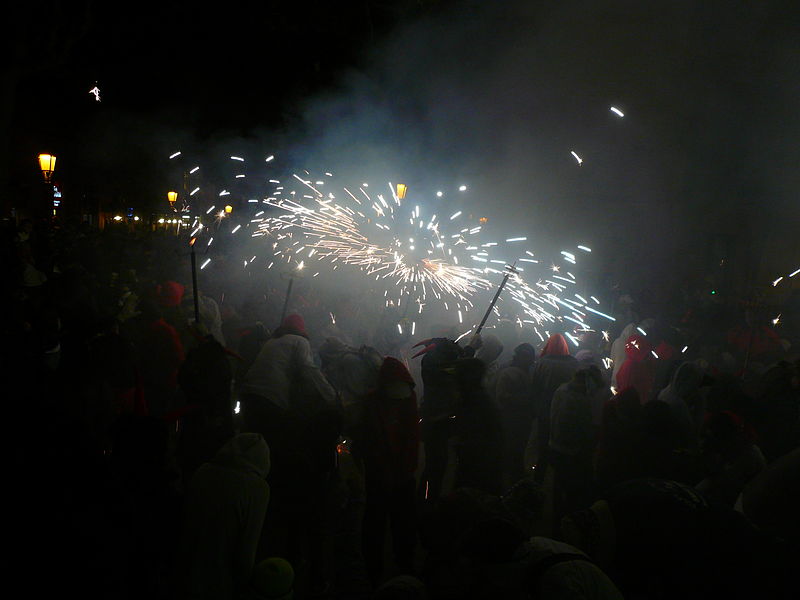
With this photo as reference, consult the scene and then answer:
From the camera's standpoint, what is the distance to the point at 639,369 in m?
5.49

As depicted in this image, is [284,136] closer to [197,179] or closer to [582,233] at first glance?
[197,179]

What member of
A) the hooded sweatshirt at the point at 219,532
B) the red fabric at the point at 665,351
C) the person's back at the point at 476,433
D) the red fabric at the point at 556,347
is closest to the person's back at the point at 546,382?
the red fabric at the point at 556,347

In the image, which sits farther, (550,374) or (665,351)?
(665,351)

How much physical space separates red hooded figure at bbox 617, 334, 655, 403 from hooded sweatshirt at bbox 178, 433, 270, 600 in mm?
4169

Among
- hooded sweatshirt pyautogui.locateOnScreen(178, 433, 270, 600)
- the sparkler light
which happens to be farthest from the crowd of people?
the sparkler light

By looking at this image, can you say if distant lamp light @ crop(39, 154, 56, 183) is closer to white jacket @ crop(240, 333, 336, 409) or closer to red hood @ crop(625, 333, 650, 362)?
white jacket @ crop(240, 333, 336, 409)

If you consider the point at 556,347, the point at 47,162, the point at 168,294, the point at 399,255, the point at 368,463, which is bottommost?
the point at 368,463

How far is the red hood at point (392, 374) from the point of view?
3.48 metres

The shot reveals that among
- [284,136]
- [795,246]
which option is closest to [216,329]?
[795,246]

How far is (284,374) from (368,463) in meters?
0.84

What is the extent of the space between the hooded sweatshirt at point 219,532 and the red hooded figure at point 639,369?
4169mm

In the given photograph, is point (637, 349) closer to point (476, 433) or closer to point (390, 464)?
point (476, 433)

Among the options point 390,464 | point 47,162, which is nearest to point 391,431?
point 390,464

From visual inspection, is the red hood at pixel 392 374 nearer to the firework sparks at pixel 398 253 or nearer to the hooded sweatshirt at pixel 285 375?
the hooded sweatshirt at pixel 285 375
